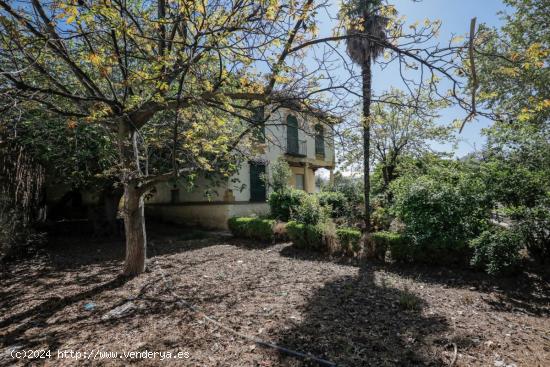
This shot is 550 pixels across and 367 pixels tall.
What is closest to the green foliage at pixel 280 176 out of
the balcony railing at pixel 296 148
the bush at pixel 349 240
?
the balcony railing at pixel 296 148

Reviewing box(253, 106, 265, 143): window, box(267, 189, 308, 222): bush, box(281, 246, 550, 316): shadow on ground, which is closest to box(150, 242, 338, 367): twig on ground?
box(253, 106, 265, 143): window

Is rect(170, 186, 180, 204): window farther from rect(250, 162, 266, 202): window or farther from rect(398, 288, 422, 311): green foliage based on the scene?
rect(398, 288, 422, 311): green foliage

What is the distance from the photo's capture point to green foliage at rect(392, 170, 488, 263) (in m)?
5.67

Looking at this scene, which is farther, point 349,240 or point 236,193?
point 236,193

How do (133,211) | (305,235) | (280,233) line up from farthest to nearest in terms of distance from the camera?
(280,233), (305,235), (133,211)

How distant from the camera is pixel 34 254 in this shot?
725cm

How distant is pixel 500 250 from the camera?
5.02 metres

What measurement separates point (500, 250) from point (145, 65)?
7.12 metres

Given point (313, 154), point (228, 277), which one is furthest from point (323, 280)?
point (313, 154)

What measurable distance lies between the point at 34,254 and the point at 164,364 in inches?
280

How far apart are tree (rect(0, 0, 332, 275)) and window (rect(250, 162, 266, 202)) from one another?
7329mm

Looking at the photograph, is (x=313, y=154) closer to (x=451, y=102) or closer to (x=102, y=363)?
(x=451, y=102)

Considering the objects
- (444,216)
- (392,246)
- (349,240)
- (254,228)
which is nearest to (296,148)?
(254,228)

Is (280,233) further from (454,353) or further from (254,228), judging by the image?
(454,353)
